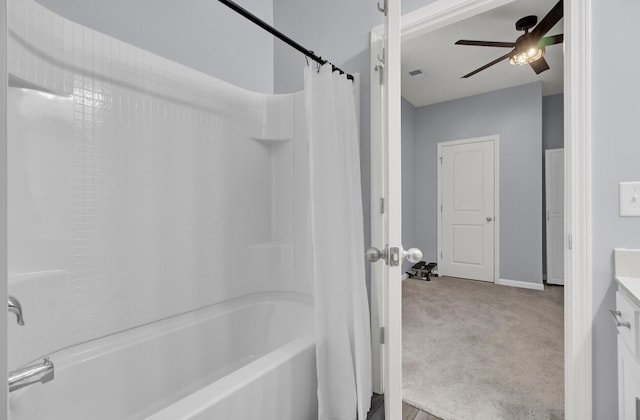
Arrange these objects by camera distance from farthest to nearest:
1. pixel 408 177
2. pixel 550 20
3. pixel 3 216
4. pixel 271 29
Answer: pixel 408 177, pixel 550 20, pixel 271 29, pixel 3 216

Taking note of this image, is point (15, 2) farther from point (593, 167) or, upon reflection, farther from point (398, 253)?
point (593, 167)

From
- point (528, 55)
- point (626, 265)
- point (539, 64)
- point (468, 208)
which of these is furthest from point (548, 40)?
point (468, 208)

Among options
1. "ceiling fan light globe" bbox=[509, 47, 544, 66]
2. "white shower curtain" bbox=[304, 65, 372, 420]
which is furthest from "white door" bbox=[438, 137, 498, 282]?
"white shower curtain" bbox=[304, 65, 372, 420]

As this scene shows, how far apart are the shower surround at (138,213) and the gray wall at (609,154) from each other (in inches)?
48.3

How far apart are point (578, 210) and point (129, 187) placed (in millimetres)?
2061

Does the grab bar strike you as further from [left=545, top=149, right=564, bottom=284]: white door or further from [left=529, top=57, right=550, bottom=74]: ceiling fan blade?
[left=545, top=149, right=564, bottom=284]: white door

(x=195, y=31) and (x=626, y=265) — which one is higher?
(x=195, y=31)

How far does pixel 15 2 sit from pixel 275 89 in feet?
4.79

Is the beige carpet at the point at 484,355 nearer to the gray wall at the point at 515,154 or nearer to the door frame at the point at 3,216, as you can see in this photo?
the gray wall at the point at 515,154

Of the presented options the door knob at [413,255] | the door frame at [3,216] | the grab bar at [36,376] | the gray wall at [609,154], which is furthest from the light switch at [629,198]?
the grab bar at [36,376]

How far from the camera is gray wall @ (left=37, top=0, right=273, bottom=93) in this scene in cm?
146

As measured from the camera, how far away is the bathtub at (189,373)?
3.53 ft

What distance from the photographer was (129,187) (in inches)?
60.1

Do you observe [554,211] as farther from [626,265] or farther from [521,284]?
[626,265]
